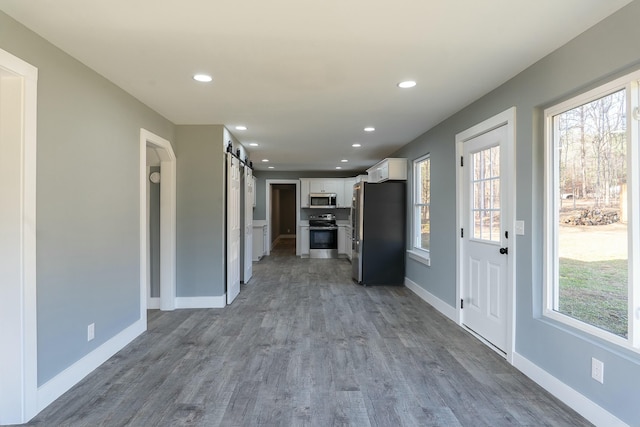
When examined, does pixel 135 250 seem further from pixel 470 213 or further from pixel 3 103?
pixel 470 213

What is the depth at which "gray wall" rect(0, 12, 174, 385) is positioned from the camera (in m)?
2.16

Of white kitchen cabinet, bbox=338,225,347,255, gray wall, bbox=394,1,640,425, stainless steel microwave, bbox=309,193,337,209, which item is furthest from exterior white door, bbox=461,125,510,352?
stainless steel microwave, bbox=309,193,337,209

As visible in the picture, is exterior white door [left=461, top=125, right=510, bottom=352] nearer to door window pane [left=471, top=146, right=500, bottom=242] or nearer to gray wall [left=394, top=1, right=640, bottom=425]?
door window pane [left=471, top=146, right=500, bottom=242]

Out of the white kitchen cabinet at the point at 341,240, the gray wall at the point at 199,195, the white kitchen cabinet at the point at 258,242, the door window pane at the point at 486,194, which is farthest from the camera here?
the white kitchen cabinet at the point at 341,240

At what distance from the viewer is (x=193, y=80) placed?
288 cm

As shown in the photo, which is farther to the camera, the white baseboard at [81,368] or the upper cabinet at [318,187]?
the upper cabinet at [318,187]

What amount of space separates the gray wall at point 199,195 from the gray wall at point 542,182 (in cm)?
291

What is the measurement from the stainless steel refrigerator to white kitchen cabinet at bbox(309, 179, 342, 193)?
11.6 feet

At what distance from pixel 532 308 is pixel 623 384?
0.75m

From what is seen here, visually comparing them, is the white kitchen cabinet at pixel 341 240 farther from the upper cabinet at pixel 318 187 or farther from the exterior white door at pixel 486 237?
the exterior white door at pixel 486 237

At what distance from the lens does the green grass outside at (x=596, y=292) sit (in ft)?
6.37

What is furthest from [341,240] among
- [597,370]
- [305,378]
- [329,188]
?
[597,370]

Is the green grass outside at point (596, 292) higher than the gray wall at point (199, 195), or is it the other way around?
the gray wall at point (199, 195)

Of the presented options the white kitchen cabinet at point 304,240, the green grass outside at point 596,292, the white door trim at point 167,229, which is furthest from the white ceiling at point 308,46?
the white kitchen cabinet at point 304,240
